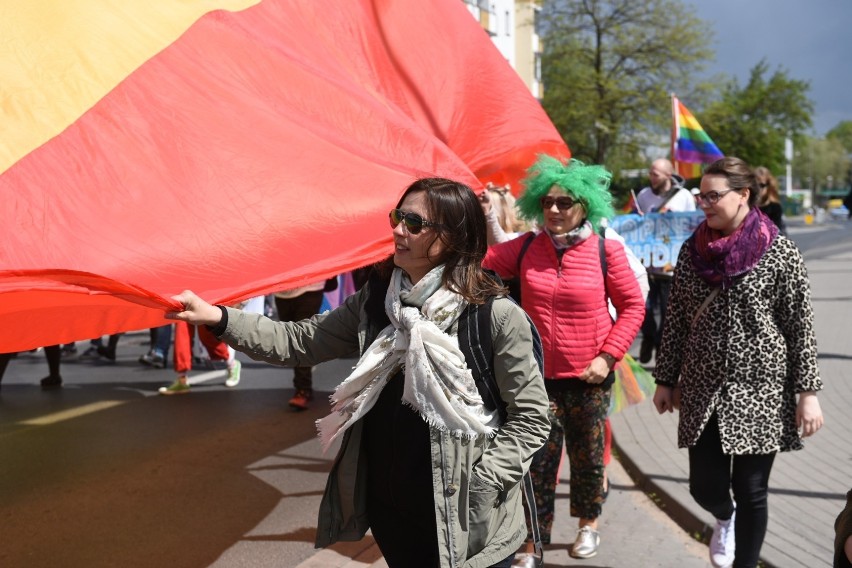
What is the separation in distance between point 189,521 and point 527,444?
11.6 feet

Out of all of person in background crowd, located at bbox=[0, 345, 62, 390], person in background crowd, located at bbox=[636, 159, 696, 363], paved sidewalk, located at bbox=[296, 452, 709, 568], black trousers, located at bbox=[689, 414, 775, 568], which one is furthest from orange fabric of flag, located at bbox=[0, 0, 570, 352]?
person in background crowd, located at bbox=[0, 345, 62, 390]

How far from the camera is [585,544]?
4980 millimetres

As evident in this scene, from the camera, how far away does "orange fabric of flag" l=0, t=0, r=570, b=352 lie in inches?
142

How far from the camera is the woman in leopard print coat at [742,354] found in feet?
13.0

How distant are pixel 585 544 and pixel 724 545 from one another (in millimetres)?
838

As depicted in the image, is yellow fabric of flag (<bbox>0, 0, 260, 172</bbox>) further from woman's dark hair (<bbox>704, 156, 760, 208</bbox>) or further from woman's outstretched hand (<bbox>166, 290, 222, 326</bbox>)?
woman's dark hair (<bbox>704, 156, 760, 208</bbox>)

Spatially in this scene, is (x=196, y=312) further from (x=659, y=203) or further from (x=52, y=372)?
(x=52, y=372)

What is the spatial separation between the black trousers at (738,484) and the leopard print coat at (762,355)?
0.08m

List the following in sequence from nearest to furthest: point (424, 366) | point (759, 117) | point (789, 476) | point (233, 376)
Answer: point (424, 366), point (789, 476), point (233, 376), point (759, 117)

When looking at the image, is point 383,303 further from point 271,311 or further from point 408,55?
point 271,311

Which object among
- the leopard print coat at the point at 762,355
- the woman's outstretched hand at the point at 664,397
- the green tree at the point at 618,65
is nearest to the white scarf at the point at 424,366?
the leopard print coat at the point at 762,355

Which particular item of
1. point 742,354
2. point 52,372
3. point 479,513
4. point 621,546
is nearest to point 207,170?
point 479,513

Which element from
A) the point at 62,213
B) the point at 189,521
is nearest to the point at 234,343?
the point at 62,213

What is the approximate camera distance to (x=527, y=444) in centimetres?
290
